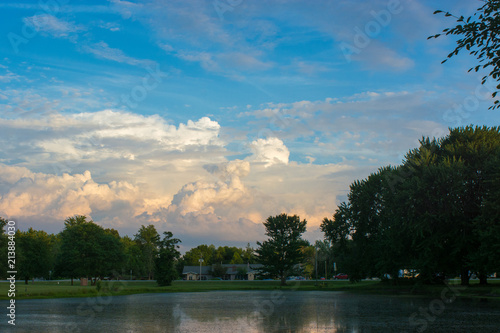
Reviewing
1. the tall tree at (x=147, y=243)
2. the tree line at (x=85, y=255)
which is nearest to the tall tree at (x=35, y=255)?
the tree line at (x=85, y=255)

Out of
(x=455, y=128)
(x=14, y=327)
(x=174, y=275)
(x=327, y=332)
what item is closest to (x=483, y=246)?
(x=455, y=128)

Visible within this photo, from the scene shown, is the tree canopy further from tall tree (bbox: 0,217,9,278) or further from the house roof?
the house roof

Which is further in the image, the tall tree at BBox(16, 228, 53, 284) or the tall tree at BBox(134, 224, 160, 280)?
the tall tree at BBox(134, 224, 160, 280)

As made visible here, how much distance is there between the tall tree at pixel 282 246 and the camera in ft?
283

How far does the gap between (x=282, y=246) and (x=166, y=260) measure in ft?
76.9

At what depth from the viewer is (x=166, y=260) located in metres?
76.2

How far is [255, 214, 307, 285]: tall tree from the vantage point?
86.3m

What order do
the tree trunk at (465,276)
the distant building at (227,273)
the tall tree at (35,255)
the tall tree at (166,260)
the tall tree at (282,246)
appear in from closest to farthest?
the tree trunk at (465,276) → the tall tree at (166,260) → the tall tree at (282,246) → the tall tree at (35,255) → the distant building at (227,273)

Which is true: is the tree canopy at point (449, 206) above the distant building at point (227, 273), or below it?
above

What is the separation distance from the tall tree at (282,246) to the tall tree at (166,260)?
19.1 metres

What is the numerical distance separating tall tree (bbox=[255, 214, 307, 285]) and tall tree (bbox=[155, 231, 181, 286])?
19.1 m

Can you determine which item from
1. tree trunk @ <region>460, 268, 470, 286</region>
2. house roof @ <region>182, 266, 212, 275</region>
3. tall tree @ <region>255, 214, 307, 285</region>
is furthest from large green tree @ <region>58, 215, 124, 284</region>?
house roof @ <region>182, 266, 212, 275</region>

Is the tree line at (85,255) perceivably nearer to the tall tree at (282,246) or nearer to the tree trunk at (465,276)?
the tall tree at (282,246)

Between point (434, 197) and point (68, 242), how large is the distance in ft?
216
